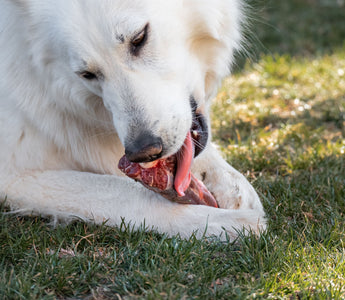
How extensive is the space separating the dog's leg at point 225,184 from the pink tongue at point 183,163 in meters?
0.38

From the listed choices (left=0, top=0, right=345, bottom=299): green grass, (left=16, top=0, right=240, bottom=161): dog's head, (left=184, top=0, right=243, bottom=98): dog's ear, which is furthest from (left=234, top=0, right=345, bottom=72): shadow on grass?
(left=16, top=0, right=240, bottom=161): dog's head

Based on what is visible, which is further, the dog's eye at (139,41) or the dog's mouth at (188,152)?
the dog's mouth at (188,152)

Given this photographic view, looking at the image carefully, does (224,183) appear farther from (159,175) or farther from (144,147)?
(144,147)

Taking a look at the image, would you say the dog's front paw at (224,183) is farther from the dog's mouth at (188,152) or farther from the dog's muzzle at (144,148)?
the dog's muzzle at (144,148)

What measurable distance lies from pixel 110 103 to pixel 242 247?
93 cm

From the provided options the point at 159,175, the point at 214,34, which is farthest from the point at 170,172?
the point at 214,34

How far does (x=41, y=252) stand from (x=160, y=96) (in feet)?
2.98

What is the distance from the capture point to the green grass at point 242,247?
7.04 feet

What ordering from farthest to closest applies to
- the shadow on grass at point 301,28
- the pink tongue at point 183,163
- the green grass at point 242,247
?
the shadow on grass at point 301,28, the pink tongue at point 183,163, the green grass at point 242,247

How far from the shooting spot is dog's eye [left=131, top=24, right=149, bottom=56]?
2.45 meters

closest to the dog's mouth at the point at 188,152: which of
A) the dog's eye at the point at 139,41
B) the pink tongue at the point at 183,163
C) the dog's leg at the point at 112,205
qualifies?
the pink tongue at the point at 183,163

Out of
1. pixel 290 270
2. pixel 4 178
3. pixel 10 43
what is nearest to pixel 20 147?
pixel 4 178

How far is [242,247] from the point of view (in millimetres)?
2436

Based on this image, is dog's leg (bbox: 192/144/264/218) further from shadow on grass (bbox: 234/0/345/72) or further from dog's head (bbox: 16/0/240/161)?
shadow on grass (bbox: 234/0/345/72)
